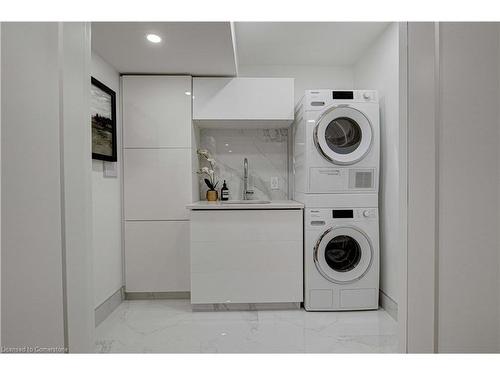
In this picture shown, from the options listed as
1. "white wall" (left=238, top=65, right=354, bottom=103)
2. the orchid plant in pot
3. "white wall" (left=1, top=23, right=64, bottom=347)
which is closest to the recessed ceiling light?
the orchid plant in pot

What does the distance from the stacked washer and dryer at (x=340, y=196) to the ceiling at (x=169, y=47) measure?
835mm

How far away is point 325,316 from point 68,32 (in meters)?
2.47

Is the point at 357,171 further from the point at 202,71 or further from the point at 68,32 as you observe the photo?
the point at 68,32

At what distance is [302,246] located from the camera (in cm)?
251

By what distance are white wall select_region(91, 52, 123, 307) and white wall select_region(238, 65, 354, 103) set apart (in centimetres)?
135

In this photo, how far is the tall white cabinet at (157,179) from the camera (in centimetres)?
268

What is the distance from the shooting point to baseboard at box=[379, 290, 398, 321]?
2327mm

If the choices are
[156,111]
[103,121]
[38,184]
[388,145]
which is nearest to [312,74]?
[388,145]

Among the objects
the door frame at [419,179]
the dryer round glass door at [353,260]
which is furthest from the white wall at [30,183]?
the dryer round glass door at [353,260]

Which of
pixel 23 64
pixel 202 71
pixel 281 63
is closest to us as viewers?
pixel 23 64

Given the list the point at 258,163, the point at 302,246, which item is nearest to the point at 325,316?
the point at 302,246

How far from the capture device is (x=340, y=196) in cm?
249

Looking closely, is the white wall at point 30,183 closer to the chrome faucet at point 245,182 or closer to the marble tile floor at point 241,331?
the marble tile floor at point 241,331

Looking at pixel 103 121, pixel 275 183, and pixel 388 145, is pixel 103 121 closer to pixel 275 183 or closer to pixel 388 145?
pixel 275 183
